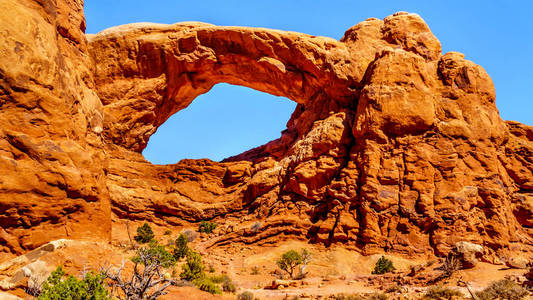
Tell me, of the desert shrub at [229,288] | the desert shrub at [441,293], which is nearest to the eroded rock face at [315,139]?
the desert shrub at [229,288]

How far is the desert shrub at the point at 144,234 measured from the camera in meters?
26.4

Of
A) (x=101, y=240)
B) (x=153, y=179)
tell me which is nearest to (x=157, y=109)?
(x=153, y=179)

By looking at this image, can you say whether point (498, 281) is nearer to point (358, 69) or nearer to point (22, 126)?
point (22, 126)

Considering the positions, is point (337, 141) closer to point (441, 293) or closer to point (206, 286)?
point (206, 286)

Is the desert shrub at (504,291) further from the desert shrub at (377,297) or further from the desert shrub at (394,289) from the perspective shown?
the desert shrub at (377,297)

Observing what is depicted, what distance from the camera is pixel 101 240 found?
14.1 m

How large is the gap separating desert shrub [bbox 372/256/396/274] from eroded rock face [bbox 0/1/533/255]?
7.06 feet

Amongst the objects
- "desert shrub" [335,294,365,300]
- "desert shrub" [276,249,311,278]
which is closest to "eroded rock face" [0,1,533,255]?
"desert shrub" [276,249,311,278]

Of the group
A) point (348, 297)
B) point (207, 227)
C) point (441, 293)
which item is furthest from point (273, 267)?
point (441, 293)

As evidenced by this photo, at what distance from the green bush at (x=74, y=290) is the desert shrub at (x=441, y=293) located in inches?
373

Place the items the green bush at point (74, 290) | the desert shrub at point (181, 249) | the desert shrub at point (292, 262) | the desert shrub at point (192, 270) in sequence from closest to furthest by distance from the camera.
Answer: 1. the green bush at point (74, 290)
2. the desert shrub at point (192, 270)
3. the desert shrub at point (292, 262)
4. the desert shrub at point (181, 249)

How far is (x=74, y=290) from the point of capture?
29.9 ft

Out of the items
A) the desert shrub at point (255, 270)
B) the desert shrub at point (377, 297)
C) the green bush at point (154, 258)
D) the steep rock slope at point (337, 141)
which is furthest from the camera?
the steep rock slope at point (337, 141)

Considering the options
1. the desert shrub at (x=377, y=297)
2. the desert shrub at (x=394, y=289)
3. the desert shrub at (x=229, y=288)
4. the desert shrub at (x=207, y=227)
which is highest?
the desert shrub at (x=207, y=227)
